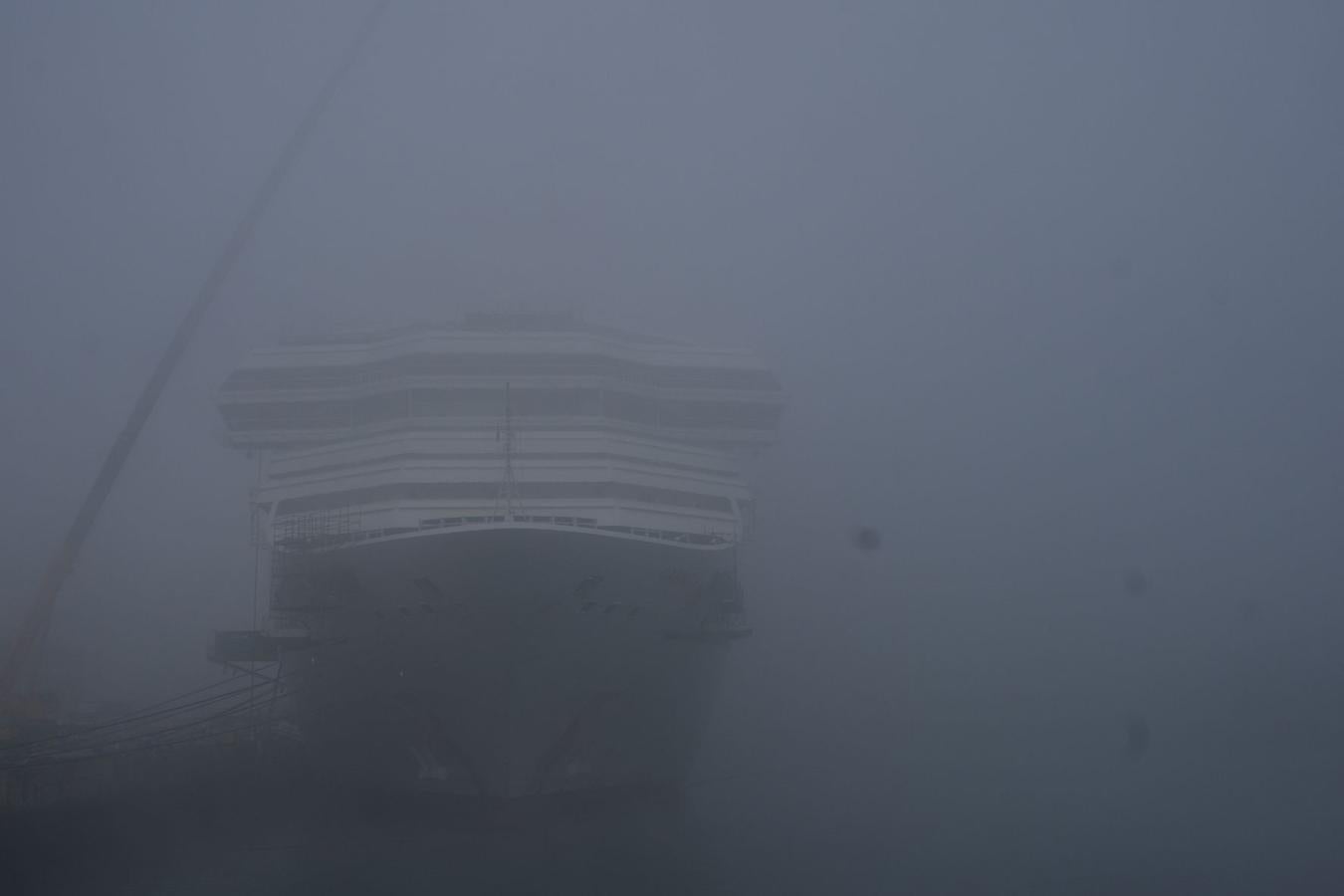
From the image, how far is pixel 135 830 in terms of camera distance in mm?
20062

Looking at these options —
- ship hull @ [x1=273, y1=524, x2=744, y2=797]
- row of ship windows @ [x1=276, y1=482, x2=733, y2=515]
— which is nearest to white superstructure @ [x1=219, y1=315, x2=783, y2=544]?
row of ship windows @ [x1=276, y1=482, x2=733, y2=515]

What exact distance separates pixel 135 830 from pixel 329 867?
6448 mm

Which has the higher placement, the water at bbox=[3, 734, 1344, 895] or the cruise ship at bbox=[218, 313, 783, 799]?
the cruise ship at bbox=[218, 313, 783, 799]

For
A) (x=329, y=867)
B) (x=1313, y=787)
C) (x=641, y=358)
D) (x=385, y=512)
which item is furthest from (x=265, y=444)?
(x=1313, y=787)

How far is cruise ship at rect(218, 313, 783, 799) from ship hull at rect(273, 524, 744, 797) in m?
0.04

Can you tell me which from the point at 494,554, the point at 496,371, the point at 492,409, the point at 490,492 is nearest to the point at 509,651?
the point at 494,554

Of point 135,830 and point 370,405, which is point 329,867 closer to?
point 135,830

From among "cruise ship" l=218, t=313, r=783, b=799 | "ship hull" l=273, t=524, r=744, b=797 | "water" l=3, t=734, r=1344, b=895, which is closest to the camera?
"water" l=3, t=734, r=1344, b=895

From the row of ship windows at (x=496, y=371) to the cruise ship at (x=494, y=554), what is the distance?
0.05 metres

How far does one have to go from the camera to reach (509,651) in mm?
19078

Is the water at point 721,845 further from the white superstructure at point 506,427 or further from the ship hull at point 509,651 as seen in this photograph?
the white superstructure at point 506,427

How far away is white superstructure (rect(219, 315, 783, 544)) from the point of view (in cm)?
2156

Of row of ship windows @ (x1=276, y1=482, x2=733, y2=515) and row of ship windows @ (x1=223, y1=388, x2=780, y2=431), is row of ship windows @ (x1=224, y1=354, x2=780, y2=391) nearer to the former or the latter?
row of ship windows @ (x1=223, y1=388, x2=780, y2=431)

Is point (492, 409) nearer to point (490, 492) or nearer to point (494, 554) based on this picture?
point (490, 492)
